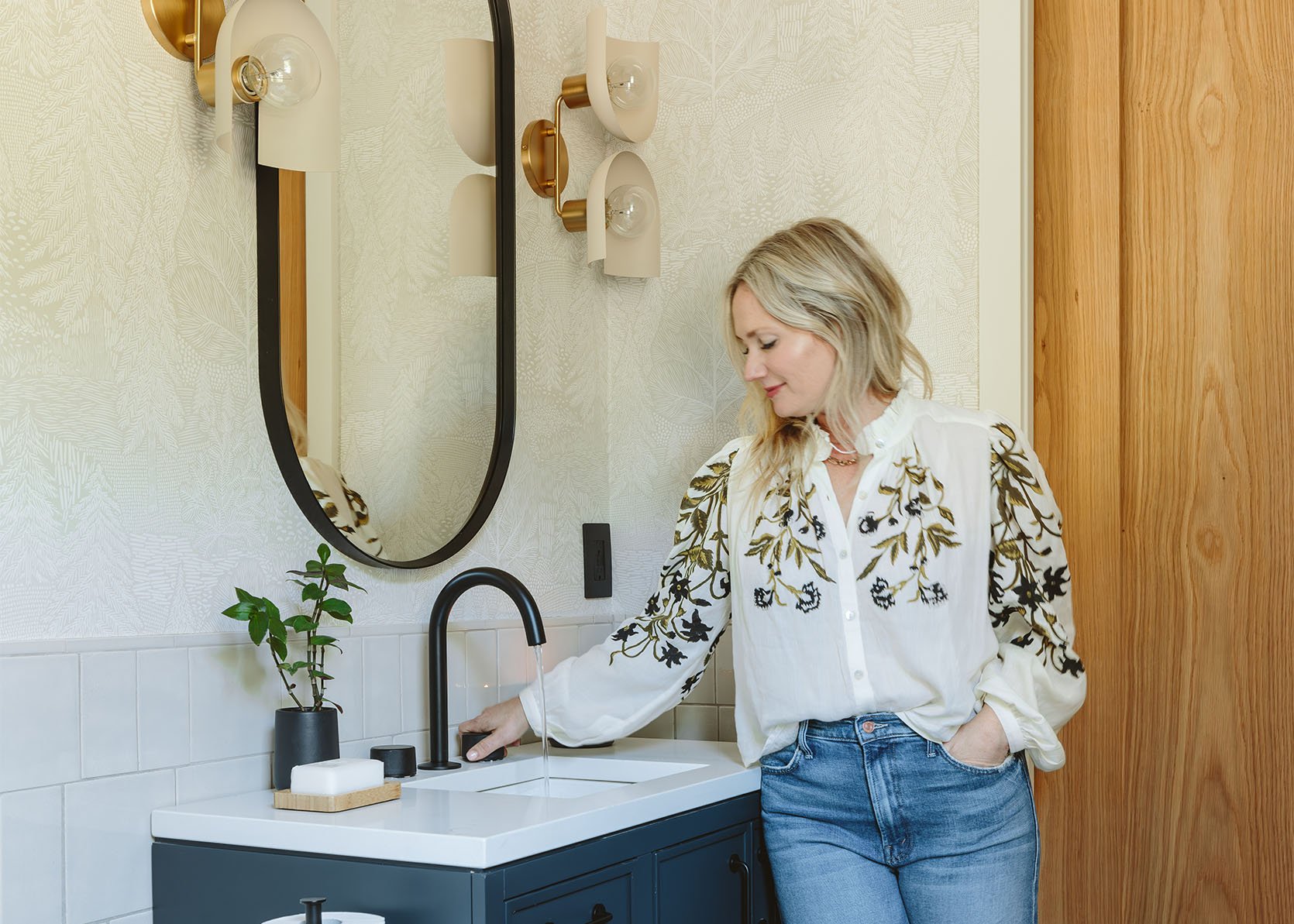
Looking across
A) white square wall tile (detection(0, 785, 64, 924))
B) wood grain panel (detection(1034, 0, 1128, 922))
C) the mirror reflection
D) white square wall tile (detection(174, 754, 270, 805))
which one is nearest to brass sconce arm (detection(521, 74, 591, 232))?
the mirror reflection

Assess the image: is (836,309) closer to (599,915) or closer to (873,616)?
(873,616)

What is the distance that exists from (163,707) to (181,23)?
817 mm

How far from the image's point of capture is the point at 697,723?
93.9 inches

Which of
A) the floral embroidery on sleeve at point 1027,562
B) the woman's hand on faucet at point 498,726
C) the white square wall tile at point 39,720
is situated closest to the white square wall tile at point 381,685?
the woman's hand on faucet at point 498,726

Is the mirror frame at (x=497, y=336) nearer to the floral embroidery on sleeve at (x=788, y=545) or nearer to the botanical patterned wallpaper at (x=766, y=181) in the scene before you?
the botanical patterned wallpaper at (x=766, y=181)

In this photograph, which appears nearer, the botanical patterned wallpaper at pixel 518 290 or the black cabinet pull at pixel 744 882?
the botanical patterned wallpaper at pixel 518 290

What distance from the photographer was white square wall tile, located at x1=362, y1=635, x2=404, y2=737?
6.05 feet

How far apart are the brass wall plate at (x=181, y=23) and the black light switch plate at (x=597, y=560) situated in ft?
3.58

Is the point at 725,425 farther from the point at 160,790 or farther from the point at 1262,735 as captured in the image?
the point at 160,790

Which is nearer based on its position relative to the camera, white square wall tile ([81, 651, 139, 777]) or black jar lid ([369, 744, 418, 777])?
white square wall tile ([81, 651, 139, 777])

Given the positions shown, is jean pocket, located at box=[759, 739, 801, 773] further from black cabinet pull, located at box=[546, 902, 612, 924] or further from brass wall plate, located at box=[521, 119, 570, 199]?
brass wall plate, located at box=[521, 119, 570, 199]

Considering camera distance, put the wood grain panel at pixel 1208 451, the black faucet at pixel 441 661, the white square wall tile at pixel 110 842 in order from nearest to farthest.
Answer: the white square wall tile at pixel 110 842 < the black faucet at pixel 441 661 < the wood grain panel at pixel 1208 451

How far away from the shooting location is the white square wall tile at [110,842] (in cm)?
140

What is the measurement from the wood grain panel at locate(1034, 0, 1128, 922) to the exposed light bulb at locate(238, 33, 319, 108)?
1195 millimetres
